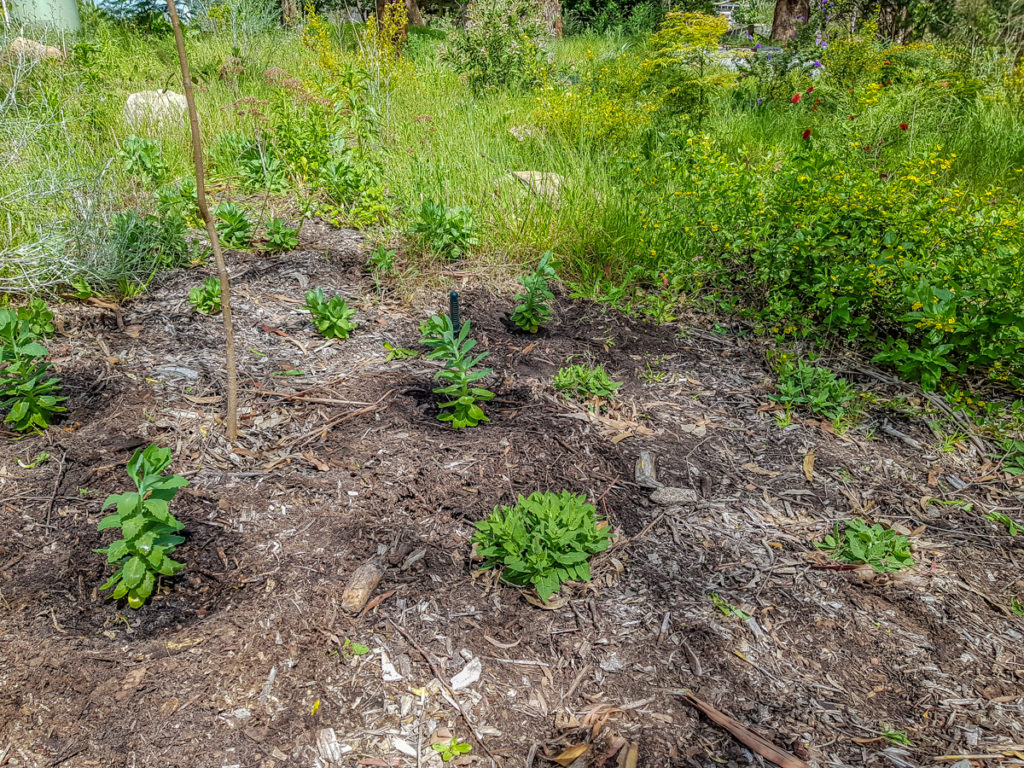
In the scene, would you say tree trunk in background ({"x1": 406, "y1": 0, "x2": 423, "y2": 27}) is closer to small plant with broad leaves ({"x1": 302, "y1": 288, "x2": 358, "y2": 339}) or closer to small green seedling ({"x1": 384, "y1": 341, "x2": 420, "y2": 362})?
small plant with broad leaves ({"x1": 302, "y1": 288, "x2": 358, "y2": 339})

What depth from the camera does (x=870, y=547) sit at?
2137 millimetres

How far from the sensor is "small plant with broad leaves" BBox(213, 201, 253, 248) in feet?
12.6

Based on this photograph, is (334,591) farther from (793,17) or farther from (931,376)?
(793,17)

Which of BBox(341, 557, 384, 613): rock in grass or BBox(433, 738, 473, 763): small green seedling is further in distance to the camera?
BBox(341, 557, 384, 613): rock in grass

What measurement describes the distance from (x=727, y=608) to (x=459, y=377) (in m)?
1.24

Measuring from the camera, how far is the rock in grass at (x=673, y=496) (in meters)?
2.37

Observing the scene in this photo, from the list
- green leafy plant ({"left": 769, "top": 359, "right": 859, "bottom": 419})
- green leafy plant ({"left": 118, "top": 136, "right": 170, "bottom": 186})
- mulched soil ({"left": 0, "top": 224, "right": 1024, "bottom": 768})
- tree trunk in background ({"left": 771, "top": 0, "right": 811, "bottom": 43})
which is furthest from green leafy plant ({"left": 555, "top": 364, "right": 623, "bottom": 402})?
tree trunk in background ({"left": 771, "top": 0, "right": 811, "bottom": 43})

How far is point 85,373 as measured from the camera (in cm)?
283

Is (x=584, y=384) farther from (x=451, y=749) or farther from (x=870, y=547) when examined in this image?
(x=451, y=749)

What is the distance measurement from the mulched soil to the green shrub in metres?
5.39

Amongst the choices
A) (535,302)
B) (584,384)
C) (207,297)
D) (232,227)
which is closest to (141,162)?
(232,227)

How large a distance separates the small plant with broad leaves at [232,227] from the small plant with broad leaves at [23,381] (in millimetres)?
1533

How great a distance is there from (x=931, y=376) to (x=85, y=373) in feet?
12.2

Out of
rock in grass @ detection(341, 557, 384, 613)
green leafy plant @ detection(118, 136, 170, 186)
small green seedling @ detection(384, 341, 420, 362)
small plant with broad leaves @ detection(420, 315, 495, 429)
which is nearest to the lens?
rock in grass @ detection(341, 557, 384, 613)
